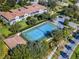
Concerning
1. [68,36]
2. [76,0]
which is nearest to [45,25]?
[68,36]

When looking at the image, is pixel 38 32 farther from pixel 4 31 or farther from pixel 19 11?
pixel 19 11

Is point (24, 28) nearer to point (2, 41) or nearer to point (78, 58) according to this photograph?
point (2, 41)

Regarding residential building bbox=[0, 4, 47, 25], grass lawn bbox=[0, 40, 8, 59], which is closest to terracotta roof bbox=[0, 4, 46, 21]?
residential building bbox=[0, 4, 47, 25]

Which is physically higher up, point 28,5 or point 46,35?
point 28,5

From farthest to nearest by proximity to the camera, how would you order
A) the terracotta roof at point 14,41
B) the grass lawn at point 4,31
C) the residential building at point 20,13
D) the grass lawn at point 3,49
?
the residential building at point 20,13
the grass lawn at point 4,31
the terracotta roof at point 14,41
the grass lawn at point 3,49

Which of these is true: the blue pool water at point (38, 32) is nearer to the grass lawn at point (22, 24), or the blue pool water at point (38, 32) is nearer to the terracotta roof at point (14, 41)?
the terracotta roof at point (14, 41)

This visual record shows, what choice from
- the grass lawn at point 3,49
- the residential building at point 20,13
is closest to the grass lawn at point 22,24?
the residential building at point 20,13
